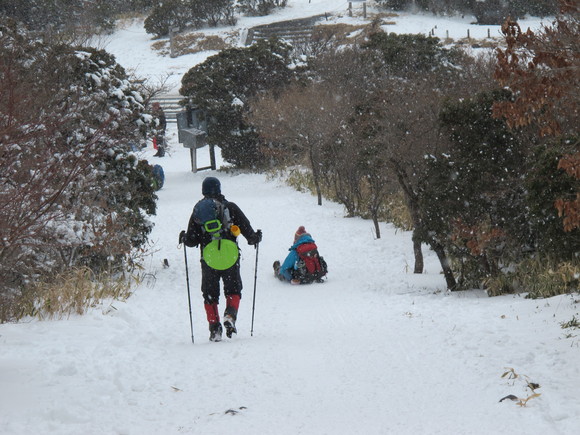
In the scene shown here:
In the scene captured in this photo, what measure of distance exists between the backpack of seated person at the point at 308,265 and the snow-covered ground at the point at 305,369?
205 cm

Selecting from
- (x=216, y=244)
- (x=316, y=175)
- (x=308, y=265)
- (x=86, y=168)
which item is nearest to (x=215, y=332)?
(x=216, y=244)

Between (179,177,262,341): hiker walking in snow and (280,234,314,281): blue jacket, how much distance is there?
4.89 metres

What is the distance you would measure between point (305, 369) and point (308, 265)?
6.55 meters

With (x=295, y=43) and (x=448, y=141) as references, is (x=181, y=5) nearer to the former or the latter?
(x=295, y=43)

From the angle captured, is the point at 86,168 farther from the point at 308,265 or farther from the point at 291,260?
the point at 308,265

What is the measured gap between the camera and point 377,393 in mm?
5465

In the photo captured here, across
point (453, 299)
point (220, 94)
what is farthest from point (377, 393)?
point (220, 94)

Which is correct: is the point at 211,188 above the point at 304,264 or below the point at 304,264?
above

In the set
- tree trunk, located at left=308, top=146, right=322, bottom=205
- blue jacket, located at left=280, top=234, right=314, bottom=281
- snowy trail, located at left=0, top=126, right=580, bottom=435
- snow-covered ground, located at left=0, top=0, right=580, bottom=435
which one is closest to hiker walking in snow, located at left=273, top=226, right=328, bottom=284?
blue jacket, located at left=280, top=234, right=314, bottom=281

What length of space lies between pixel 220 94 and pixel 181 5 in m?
26.8

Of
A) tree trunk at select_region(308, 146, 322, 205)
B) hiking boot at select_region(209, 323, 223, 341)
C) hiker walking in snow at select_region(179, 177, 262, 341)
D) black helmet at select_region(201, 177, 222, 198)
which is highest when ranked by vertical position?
black helmet at select_region(201, 177, 222, 198)

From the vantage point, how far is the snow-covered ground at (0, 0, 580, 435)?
482 centimetres

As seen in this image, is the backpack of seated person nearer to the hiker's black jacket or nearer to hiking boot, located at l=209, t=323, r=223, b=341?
the hiker's black jacket

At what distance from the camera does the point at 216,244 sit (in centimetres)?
763
